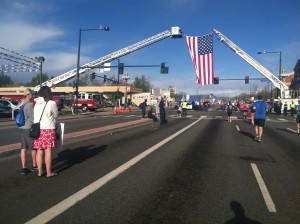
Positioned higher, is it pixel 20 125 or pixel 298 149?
pixel 20 125

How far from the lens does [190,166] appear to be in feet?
25.8

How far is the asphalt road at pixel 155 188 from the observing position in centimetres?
452

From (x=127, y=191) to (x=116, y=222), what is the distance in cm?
141

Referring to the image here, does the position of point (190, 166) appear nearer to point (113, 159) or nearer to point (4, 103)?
point (113, 159)

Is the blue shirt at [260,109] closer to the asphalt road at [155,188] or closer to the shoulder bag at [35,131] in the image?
Answer: the asphalt road at [155,188]

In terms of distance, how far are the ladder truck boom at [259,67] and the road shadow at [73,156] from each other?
46114mm

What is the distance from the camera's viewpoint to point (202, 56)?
31.5 meters

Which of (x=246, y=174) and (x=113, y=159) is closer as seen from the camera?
(x=246, y=174)

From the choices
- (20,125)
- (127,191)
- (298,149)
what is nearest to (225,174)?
(127,191)

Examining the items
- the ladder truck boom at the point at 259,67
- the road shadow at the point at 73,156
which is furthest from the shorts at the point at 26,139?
the ladder truck boom at the point at 259,67

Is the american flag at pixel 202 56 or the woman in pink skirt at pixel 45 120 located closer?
the woman in pink skirt at pixel 45 120

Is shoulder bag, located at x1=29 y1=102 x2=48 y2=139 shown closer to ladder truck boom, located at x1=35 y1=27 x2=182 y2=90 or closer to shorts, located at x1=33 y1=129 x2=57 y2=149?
shorts, located at x1=33 y1=129 x2=57 y2=149

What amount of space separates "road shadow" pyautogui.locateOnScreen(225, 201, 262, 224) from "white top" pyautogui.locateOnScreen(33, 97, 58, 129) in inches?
147

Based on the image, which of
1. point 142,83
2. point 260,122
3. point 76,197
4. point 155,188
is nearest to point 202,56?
point 260,122
